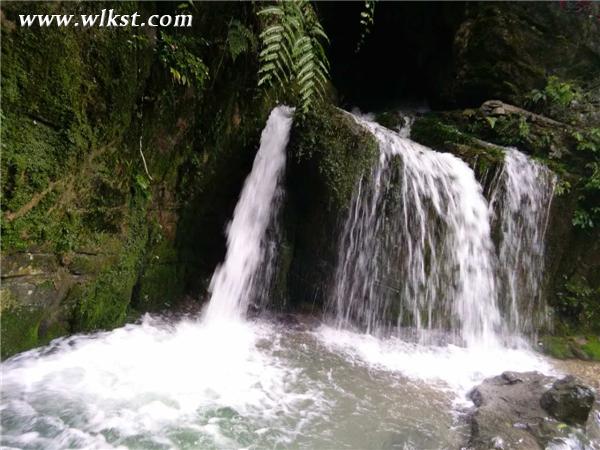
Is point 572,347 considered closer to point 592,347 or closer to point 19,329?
point 592,347

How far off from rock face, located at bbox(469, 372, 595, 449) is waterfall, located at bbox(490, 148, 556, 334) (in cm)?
243

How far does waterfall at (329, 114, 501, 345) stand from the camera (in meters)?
5.34

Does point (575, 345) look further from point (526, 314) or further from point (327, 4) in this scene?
point (327, 4)

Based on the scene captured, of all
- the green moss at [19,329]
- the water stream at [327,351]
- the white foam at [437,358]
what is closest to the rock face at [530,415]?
the water stream at [327,351]

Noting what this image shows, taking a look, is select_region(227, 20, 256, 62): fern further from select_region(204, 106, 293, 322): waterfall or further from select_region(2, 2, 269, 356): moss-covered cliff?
select_region(204, 106, 293, 322): waterfall

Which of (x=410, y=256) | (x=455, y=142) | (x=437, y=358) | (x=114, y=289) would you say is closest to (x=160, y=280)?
(x=114, y=289)

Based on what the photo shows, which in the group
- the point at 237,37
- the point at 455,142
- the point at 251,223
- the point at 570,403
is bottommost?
the point at 570,403

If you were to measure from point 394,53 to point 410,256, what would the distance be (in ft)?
24.3

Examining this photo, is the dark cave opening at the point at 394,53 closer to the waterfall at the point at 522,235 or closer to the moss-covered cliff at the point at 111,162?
the waterfall at the point at 522,235

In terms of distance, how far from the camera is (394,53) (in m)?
10.7

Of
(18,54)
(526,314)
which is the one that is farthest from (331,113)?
Answer: (526,314)

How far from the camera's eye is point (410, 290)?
5.43m

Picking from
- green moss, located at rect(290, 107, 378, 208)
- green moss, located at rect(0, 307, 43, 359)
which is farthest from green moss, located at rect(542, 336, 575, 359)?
green moss, located at rect(0, 307, 43, 359)

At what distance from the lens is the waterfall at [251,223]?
5.26 metres
